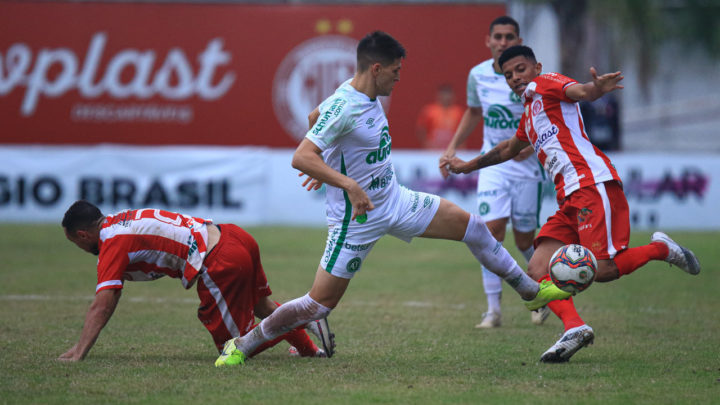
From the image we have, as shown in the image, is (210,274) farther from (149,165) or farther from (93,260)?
(149,165)

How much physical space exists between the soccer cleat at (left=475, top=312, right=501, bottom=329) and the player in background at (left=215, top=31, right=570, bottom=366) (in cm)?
197

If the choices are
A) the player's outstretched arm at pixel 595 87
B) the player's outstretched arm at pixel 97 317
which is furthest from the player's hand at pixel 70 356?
the player's outstretched arm at pixel 595 87

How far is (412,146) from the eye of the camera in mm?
22094

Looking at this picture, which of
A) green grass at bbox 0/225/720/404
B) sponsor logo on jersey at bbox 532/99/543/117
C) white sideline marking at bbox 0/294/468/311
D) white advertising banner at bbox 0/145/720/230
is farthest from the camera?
white advertising banner at bbox 0/145/720/230

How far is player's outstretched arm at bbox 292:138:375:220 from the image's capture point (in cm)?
553

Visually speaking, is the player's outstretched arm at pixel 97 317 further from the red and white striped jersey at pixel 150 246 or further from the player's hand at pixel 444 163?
the player's hand at pixel 444 163

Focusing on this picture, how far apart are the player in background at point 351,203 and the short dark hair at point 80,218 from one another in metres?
1.22

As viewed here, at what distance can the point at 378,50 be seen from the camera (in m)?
5.87

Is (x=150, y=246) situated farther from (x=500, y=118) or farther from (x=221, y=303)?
(x=500, y=118)

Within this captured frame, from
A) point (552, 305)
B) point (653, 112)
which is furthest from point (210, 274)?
point (653, 112)

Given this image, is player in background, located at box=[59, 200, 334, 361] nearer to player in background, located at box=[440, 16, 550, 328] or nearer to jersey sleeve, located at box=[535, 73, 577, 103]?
jersey sleeve, located at box=[535, 73, 577, 103]

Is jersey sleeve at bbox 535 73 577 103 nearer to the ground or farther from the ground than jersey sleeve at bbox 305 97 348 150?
farther from the ground

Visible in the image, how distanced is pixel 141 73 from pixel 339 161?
17.4m

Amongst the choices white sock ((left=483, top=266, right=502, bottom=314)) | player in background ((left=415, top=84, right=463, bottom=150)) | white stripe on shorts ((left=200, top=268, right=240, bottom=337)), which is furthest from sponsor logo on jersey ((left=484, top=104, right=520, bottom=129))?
player in background ((left=415, top=84, right=463, bottom=150))
